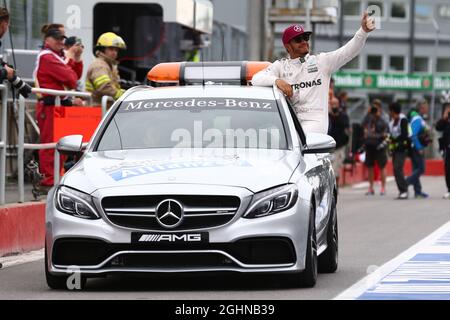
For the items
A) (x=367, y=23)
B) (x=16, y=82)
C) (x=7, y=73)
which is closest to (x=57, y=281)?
(x=367, y=23)

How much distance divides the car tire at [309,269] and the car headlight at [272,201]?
0.26 m

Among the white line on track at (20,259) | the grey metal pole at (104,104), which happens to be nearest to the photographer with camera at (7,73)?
the white line on track at (20,259)

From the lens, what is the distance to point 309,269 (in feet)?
33.2

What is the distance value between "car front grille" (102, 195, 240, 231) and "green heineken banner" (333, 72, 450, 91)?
5744 cm

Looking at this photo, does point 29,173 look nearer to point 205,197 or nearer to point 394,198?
point 205,197

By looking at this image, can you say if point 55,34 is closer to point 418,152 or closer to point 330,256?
point 330,256

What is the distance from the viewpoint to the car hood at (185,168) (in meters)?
9.97

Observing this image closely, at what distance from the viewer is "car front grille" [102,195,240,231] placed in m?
9.80

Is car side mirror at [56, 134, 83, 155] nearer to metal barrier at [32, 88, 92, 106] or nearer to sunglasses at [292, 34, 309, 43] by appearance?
sunglasses at [292, 34, 309, 43]

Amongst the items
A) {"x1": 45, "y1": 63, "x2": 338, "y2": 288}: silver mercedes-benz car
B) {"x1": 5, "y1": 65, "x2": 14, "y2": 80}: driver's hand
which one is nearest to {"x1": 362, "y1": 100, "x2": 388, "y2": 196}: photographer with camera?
{"x1": 5, "y1": 65, "x2": 14, "y2": 80}: driver's hand

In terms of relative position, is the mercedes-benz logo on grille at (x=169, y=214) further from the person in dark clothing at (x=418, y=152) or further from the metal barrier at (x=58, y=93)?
the person in dark clothing at (x=418, y=152)

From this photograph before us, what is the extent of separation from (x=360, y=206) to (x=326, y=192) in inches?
511

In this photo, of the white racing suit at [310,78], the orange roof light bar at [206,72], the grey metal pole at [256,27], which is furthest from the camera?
the grey metal pole at [256,27]

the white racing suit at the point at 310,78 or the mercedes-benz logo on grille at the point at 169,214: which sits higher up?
the white racing suit at the point at 310,78
